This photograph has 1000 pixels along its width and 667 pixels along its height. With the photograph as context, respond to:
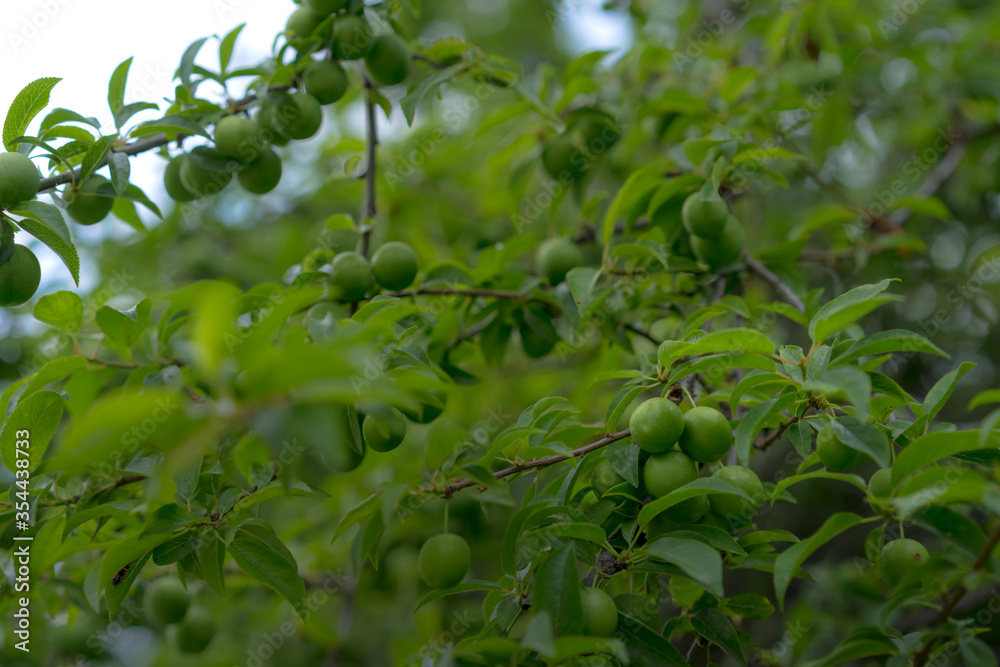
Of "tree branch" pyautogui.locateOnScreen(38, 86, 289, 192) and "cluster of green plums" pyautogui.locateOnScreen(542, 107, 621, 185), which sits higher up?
"tree branch" pyautogui.locateOnScreen(38, 86, 289, 192)

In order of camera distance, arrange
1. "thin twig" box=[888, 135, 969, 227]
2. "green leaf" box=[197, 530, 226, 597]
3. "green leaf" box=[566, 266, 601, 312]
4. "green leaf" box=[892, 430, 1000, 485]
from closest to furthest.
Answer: "green leaf" box=[892, 430, 1000, 485]
"green leaf" box=[197, 530, 226, 597]
"green leaf" box=[566, 266, 601, 312]
"thin twig" box=[888, 135, 969, 227]

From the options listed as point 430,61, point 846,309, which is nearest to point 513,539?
point 846,309

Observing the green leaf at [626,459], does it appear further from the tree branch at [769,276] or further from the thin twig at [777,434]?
the tree branch at [769,276]

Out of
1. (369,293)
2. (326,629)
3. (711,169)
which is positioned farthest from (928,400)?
(326,629)

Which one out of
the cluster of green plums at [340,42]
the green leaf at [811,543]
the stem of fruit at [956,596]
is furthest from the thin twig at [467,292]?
the stem of fruit at [956,596]

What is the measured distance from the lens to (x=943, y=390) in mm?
1083

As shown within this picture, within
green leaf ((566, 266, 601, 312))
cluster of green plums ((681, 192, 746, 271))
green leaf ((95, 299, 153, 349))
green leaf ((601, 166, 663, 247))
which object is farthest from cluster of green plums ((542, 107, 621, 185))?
green leaf ((95, 299, 153, 349))

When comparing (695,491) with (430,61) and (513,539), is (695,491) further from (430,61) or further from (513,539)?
(430,61)

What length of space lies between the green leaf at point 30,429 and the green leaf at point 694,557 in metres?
1.10

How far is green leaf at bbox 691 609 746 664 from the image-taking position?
117 cm

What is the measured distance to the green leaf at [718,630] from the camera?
1167 millimetres

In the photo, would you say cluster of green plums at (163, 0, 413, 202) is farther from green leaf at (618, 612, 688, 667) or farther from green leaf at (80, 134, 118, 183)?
green leaf at (618, 612, 688, 667)

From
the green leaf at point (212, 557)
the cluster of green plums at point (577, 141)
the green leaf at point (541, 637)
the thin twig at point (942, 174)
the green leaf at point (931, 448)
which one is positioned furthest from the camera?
the thin twig at point (942, 174)

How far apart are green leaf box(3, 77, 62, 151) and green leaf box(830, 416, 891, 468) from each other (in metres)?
1.49
